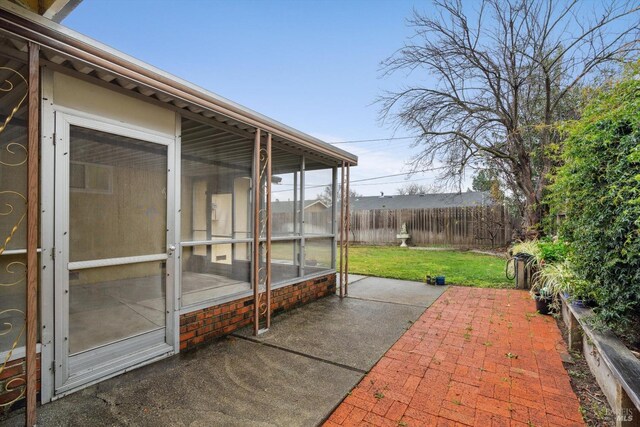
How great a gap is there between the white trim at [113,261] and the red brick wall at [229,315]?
0.70 metres

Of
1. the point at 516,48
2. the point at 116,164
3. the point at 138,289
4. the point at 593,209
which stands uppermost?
the point at 516,48

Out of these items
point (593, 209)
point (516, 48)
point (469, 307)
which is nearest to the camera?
point (593, 209)

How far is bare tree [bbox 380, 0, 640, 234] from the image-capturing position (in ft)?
25.7

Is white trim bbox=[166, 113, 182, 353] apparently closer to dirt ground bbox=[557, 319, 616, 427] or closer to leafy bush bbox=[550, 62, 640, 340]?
dirt ground bbox=[557, 319, 616, 427]

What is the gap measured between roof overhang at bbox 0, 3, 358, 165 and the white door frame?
352 millimetres

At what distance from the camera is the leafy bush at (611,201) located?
2338mm

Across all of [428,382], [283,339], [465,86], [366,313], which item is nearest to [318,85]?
[465,86]

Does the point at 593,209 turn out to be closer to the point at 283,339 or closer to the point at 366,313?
the point at 366,313

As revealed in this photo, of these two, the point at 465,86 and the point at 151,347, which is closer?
the point at 151,347

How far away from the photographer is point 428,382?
2678mm

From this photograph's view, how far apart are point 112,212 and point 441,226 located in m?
13.1

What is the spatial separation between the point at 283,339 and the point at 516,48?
9712 millimetres

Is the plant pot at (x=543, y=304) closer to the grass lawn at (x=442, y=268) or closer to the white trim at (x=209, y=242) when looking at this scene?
the grass lawn at (x=442, y=268)

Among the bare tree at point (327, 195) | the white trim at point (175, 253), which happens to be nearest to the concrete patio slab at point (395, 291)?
the bare tree at point (327, 195)
